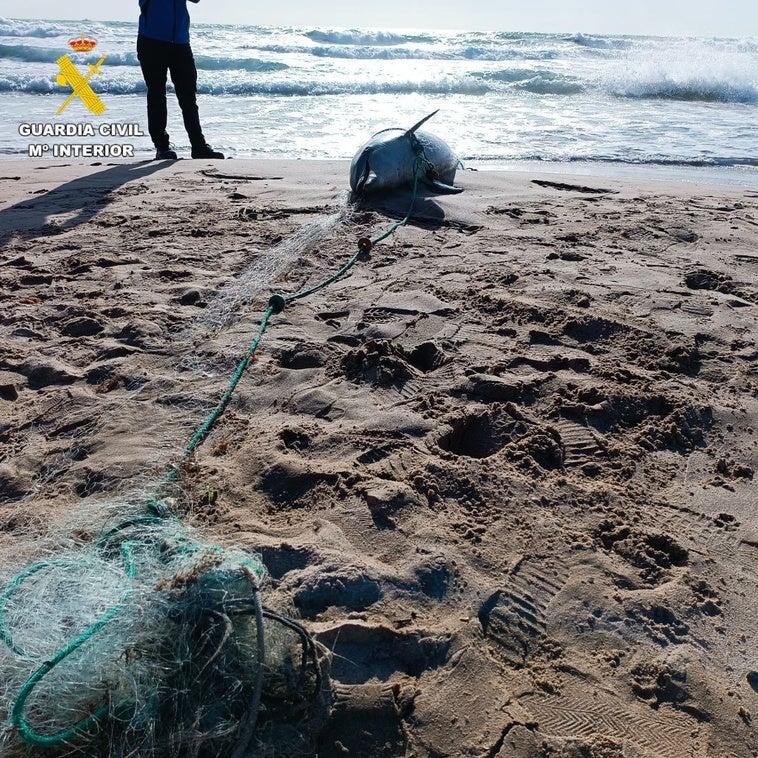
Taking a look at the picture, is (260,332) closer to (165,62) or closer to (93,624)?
(93,624)

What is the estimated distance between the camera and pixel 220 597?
159 centimetres

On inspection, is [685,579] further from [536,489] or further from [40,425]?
[40,425]

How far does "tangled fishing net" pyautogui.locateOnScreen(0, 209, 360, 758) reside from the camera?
1438 millimetres

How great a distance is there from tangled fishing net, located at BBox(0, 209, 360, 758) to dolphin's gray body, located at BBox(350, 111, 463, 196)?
3.99m

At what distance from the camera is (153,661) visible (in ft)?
4.93

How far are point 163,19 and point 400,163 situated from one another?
3452mm

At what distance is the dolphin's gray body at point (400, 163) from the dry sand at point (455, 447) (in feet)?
2.32

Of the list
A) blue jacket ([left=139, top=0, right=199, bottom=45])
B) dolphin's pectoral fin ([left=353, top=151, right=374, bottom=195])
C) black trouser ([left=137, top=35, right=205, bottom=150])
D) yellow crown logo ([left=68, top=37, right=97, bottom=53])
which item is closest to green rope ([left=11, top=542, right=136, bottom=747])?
dolphin's pectoral fin ([left=353, top=151, right=374, bottom=195])

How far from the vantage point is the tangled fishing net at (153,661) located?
4.72ft

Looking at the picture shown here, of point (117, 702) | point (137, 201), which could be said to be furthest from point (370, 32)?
point (117, 702)

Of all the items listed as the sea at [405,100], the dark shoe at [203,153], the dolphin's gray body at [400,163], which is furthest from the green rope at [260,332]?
the sea at [405,100]

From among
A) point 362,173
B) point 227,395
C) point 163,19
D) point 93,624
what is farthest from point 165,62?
point 93,624

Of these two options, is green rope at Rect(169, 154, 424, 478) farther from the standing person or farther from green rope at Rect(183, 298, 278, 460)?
the standing person

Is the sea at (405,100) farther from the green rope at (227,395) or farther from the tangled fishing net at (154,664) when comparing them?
the tangled fishing net at (154,664)
